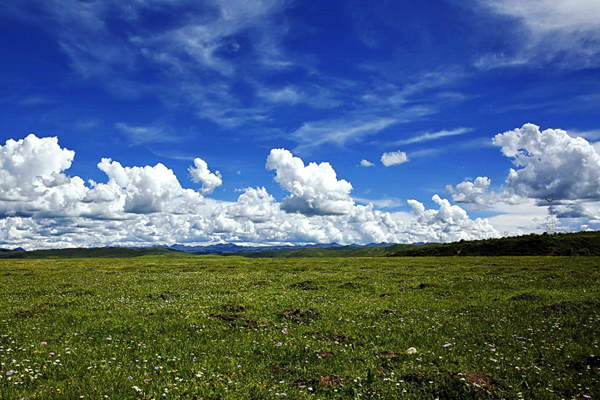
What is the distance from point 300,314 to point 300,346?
5636 millimetres

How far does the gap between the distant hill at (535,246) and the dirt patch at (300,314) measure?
78800mm

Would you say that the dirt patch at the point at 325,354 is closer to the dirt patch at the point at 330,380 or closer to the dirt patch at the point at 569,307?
the dirt patch at the point at 330,380

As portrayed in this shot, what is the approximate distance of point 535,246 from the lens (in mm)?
84750

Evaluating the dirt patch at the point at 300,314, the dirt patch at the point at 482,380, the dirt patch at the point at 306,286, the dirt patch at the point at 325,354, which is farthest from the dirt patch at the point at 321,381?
the dirt patch at the point at 306,286

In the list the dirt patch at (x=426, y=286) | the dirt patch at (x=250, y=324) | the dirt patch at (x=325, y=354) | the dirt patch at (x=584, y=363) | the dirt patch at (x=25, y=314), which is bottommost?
the dirt patch at (x=426, y=286)

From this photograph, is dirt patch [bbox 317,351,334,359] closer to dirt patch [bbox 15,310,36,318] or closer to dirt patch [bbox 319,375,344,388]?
dirt patch [bbox 319,375,344,388]

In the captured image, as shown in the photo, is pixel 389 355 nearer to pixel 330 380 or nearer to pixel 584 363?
pixel 330 380

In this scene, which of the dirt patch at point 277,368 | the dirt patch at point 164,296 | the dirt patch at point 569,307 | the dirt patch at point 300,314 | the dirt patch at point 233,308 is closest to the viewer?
the dirt patch at point 277,368

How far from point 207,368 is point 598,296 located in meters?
25.1

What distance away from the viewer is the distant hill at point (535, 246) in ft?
252

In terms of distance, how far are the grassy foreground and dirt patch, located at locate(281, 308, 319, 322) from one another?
0.22 ft

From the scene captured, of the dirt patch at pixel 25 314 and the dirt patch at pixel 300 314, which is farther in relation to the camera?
the dirt patch at pixel 300 314

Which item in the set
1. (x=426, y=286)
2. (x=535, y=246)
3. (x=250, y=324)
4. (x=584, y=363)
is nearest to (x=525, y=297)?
(x=426, y=286)

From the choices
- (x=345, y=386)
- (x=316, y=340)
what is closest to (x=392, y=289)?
(x=316, y=340)
